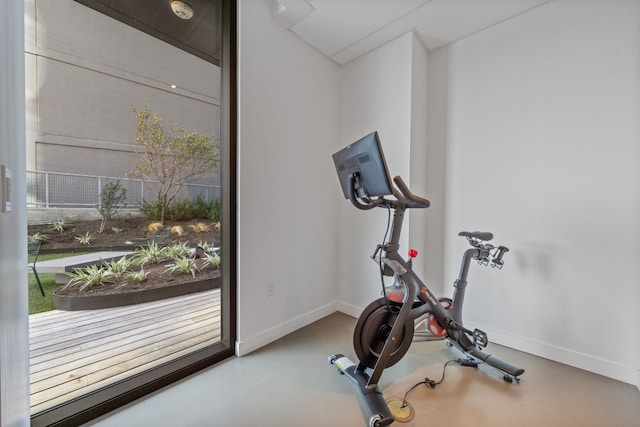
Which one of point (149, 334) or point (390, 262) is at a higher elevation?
point (390, 262)

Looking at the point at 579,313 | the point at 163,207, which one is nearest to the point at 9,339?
the point at 163,207

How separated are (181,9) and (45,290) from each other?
214 centimetres

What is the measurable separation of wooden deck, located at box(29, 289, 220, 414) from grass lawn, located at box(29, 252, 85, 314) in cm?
5

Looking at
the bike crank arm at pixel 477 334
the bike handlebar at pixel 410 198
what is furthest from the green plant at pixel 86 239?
the bike crank arm at pixel 477 334

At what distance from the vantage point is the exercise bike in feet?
5.13

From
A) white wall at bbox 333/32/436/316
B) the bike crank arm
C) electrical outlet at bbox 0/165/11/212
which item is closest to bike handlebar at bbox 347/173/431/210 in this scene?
white wall at bbox 333/32/436/316

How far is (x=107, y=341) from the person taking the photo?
5.94 ft

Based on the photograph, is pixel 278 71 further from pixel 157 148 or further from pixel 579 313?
pixel 579 313

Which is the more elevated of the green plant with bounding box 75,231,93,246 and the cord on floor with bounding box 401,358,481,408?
the green plant with bounding box 75,231,93,246

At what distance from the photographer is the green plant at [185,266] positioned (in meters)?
2.05

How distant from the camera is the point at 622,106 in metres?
1.84

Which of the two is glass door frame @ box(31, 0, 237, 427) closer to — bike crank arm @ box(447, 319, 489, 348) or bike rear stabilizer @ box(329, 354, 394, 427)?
bike rear stabilizer @ box(329, 354, 394, 427)

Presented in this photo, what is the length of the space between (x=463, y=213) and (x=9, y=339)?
3069 millimetres

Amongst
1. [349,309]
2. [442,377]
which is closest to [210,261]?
[349,309]
